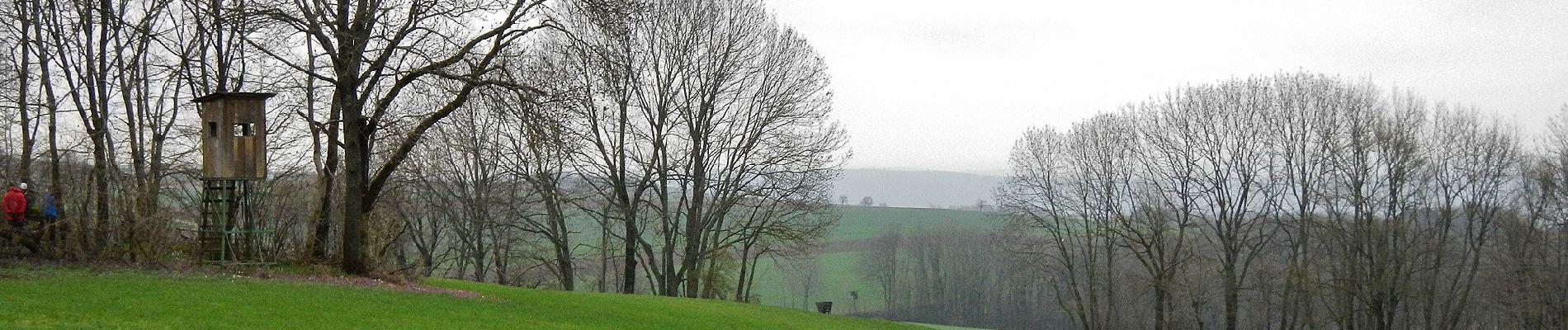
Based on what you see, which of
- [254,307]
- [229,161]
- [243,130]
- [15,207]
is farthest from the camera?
[243,130]

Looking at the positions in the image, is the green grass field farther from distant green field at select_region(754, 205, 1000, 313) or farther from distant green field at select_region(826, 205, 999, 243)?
distant green field at select_region(826, 205, 999, 243)

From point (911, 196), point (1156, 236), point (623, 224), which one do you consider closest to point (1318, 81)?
point (1156, 236)

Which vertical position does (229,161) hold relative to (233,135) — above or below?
below

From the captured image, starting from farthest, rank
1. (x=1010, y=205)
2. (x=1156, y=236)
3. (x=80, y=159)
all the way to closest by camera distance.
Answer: (x=1010, y=205) < (x=1156, y=236) < (x=80, y=159)

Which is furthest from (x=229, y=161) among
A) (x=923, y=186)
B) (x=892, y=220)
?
(x=923, y=186)

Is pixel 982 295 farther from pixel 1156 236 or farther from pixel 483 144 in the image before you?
pixel 483 144

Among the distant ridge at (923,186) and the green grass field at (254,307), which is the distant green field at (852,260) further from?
the green grass field at (254,307)

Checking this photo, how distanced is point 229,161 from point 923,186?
330 ft

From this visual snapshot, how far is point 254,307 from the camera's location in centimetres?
→ 1254

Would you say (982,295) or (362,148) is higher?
(362,148)

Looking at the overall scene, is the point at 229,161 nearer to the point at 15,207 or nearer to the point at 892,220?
the point at 15,207

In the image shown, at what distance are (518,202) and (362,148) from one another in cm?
1747

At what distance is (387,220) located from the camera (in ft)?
74.8

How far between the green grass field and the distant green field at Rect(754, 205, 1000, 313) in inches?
1904
